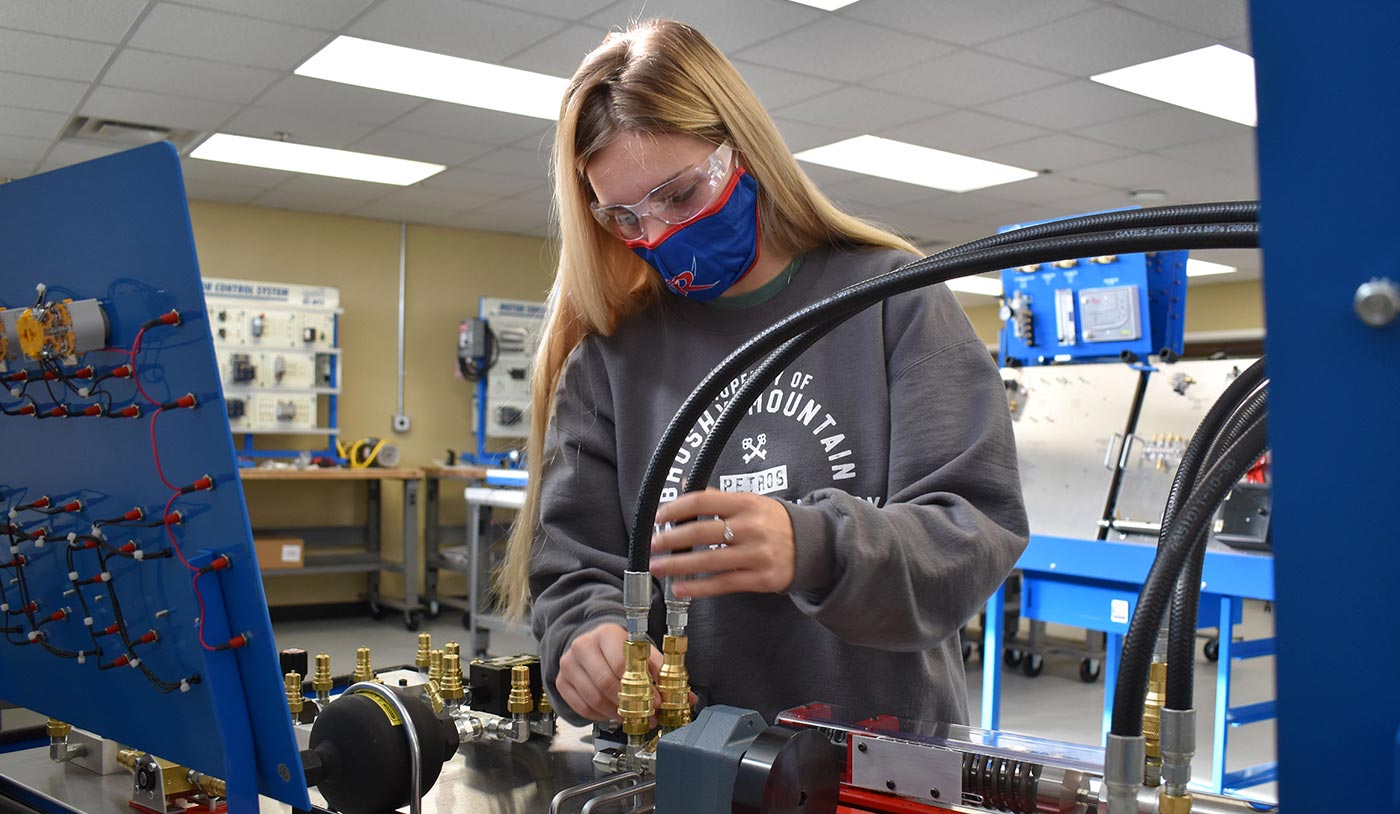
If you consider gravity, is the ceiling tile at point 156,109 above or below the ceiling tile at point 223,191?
above

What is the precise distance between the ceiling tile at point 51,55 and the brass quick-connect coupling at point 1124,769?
4908mm

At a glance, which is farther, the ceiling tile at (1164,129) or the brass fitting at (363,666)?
the ceiling tile at (1164,129)

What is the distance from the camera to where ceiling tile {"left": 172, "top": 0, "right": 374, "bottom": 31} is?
3.92 meters

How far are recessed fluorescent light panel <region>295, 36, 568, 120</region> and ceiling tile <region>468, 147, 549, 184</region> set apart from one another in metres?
0.68

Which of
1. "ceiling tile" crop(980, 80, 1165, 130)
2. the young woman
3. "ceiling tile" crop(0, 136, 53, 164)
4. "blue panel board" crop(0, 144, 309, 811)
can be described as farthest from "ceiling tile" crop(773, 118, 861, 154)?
"blue panel board" crop(0, 144, 309, 811)

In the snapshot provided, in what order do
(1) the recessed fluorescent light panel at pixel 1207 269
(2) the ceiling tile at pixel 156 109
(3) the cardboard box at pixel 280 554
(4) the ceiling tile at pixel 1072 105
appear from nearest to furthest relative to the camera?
(4) the ceiling tile at pixel 1072 105 → (2) the ceiling tile at pixel 156 109 → (3) the cardboard box at pixel 280 554 → (1) the recessed fluorescent light panel at pixel 1207 269

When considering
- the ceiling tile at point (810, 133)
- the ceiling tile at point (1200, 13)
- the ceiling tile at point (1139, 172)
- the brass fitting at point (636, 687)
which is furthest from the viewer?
the ceiling tile at point (1139, 172)

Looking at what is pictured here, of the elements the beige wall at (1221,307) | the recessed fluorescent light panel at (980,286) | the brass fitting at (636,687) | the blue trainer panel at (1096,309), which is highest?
the recessed fluorescent light panel at (980,286)

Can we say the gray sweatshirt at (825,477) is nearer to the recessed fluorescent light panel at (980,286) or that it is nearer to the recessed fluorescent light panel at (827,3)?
the recessed fluorescent light panel at (827,3)

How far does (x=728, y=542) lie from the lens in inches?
25.4

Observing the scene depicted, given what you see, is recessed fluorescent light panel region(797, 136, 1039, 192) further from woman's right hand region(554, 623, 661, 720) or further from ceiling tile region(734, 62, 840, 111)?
woman's right hand region(554, 623, 661, 720)

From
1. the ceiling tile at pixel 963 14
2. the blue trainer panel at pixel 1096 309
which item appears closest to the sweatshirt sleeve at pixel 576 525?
the blue trainer panel at pixel 1096 309

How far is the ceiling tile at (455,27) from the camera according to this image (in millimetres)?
3990

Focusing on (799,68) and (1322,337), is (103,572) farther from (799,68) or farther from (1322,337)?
(799,68)
